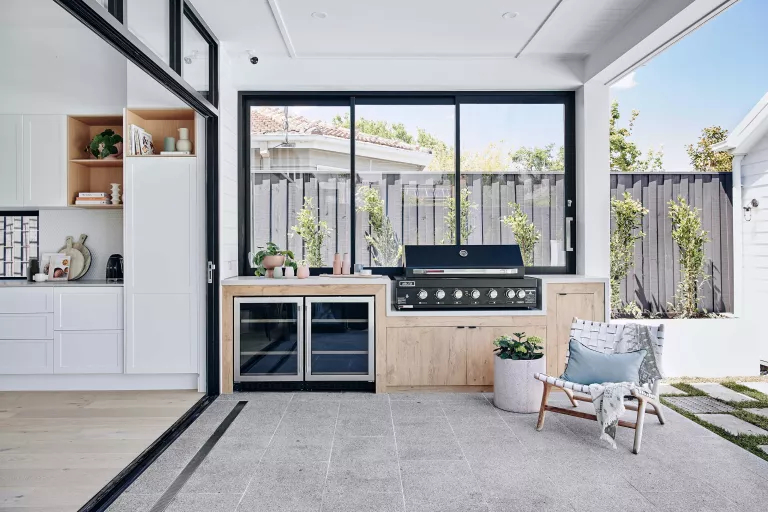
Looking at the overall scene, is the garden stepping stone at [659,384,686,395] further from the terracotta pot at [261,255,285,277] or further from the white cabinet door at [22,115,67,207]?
the white cabinet door at [22,115,67,207]

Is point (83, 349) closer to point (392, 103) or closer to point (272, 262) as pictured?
point (272, 262)

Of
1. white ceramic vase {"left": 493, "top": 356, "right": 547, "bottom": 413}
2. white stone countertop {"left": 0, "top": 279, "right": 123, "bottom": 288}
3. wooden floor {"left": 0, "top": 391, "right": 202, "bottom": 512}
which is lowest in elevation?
wooden floor {"left": 0, "top": 391, "right": 202, "bottom": 512}

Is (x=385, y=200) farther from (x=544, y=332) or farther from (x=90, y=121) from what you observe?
(x=90, y=121)

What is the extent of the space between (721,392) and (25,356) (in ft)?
18.9

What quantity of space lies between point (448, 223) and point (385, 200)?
639 mm

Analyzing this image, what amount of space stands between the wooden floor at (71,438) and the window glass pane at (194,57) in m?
2.34

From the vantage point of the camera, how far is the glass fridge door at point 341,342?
4.12 metres

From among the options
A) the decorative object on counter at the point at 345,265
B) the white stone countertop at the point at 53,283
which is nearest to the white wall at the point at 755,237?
the decorative object on counter at the point at 345,265

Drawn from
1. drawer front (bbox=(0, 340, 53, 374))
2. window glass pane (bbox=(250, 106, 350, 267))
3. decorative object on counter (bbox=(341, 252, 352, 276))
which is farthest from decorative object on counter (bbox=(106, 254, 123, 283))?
decorative object on counter (bbox=(341, 252, 352, 276))

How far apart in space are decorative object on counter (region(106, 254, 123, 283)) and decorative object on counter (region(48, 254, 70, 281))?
0.39 m

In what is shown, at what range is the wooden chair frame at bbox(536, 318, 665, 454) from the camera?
2938 mm

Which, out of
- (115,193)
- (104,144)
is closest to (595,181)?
(115,193)

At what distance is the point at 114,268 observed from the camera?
4371mm

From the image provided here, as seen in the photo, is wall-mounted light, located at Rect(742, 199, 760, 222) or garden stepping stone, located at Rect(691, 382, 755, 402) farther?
wall-mounted light, located at Rect(742, 199, 760, 222)
